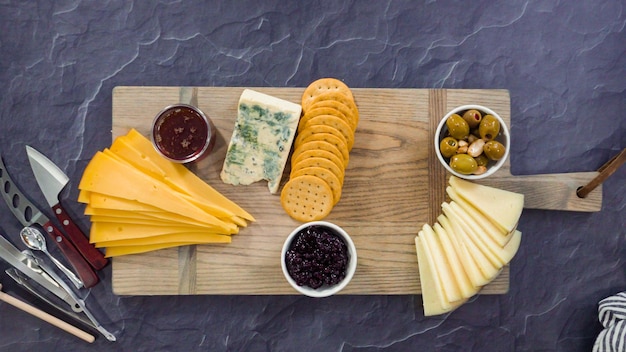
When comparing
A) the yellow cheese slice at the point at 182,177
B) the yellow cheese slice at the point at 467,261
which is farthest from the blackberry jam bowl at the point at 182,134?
the yellow cheese slice at the point at 467,261

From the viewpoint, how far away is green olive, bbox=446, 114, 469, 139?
5.57 ft

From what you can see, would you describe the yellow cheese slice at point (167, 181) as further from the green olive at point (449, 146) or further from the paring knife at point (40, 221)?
the green olive at point (449, 146)

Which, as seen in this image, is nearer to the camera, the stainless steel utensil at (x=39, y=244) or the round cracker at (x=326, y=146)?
the round cracker at (x=326, y=146)

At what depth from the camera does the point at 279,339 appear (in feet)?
6.54

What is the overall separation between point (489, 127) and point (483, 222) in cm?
30

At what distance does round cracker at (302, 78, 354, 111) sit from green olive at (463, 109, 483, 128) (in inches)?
14.0

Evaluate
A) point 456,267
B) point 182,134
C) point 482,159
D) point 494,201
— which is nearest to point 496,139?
point 482,159

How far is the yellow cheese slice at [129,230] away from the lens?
5.87 ft

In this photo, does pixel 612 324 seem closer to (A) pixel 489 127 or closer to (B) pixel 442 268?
(B) pixel 442 268

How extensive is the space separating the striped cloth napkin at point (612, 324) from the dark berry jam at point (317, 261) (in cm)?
96

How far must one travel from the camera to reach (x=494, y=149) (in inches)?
66.5

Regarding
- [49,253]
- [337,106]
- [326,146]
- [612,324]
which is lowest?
[49,253]

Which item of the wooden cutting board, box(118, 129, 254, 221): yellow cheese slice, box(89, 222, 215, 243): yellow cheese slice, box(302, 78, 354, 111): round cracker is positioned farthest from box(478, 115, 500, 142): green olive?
box(89, 222, 215, 243): yellow cheese slice

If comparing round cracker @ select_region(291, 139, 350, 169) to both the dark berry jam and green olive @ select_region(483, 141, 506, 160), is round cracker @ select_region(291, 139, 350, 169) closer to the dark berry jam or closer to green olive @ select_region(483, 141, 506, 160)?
the dark berry jam
